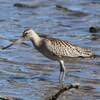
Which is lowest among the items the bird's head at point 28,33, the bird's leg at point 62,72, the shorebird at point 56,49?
the bird's leg at point 62,72

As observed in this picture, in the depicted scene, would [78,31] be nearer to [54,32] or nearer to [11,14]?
[54,32]

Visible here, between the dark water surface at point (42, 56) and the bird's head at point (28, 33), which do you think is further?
the bird's head at point (28, 33)

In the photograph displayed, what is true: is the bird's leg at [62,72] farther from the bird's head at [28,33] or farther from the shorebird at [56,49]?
the bird's head at [28,33]

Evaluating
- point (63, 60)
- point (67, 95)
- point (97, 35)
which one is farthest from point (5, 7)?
point (67, 95)

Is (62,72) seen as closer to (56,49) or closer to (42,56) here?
(56,49)

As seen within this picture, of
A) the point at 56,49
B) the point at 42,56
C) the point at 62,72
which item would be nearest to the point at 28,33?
the point at 56,49

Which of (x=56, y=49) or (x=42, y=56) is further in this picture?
(x=42, y=56)

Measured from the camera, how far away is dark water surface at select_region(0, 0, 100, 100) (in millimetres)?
11492

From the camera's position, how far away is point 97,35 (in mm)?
16812

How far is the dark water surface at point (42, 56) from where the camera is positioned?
1149 cm

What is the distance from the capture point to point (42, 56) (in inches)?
586

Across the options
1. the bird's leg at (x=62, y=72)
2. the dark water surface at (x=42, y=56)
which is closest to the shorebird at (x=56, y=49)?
the bird's leg at (x=62, y=72)

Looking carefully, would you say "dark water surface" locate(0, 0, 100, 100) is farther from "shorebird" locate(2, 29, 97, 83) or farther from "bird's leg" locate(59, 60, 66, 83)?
"shorebird" locate(2, 29, 97, 83)

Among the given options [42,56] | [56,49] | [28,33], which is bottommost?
[42,56]
